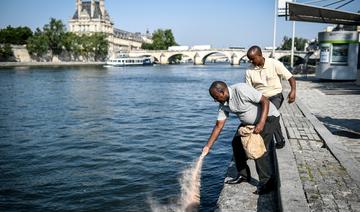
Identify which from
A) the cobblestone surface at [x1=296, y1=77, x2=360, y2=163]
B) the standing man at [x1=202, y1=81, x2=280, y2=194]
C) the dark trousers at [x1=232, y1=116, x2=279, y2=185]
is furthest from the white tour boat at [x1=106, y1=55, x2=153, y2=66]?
the standing man at [x1=202, y1=81, x2=280, y2=194]

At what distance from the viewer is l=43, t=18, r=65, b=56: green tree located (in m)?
100

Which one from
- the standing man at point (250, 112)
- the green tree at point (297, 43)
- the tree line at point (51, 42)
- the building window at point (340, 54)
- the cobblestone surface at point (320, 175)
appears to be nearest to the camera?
the cobblestone surface at point (320, 175)

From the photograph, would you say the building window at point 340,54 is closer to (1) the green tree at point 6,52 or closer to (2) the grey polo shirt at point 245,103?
(2) the grey polo shirt at point 245,103

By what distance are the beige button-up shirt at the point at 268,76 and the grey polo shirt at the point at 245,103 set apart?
59.2 inches

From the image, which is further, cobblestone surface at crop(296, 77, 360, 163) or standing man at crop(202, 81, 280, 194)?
cobblestone surface at crop(296, 77, 360, 163)

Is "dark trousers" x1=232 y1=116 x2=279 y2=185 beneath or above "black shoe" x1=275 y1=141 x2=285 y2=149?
above

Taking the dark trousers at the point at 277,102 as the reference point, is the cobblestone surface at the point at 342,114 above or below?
below

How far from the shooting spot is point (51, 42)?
10038 cm

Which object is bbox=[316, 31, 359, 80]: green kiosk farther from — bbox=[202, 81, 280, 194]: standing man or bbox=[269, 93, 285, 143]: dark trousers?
bbox=[202, 81, 280, 194]: standing man

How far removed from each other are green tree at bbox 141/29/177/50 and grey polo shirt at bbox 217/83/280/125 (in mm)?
133130

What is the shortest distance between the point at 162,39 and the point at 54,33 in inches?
1805

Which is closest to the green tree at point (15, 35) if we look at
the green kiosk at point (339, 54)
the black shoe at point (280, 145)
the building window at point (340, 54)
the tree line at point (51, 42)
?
the tree line at point (51, 42)

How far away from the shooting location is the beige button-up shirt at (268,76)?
20.4ft

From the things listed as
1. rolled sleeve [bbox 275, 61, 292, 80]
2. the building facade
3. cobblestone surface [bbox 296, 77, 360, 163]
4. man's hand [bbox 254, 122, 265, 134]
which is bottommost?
cobblestone surface [bbox 296, 77, 360, 163]
